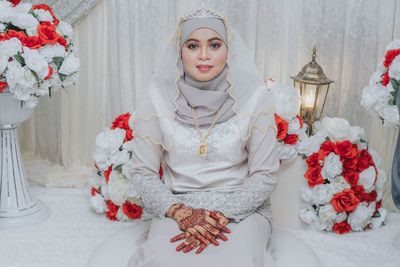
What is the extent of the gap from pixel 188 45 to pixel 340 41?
111 centimetres

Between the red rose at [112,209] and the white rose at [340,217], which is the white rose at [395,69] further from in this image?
the red rose at [112,209]

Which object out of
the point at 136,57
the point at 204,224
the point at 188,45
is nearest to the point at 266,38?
the point at 136,57

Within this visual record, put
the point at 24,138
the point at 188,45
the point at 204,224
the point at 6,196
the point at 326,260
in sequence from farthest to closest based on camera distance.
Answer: the point at 24,138, the point at 6,196, the point at 326,260, the point at 188,45, the point at 204,224

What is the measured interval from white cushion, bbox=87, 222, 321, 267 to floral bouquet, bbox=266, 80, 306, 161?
501 millimetres

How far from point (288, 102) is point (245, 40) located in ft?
2.05

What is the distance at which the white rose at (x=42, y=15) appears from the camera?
2.73 meters

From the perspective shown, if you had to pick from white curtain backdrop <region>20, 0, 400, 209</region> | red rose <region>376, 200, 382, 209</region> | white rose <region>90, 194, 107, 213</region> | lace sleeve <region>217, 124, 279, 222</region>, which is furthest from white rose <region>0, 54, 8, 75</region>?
red rose <region>376, 200, 382, 209</region>

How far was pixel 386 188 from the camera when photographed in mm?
3148

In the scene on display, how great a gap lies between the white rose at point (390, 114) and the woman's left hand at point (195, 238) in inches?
33.7

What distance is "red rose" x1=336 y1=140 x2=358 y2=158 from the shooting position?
2771 millimetres

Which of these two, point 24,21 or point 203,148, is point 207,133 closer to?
point 203,148

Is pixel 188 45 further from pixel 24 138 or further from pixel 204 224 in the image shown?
pixel 24 138

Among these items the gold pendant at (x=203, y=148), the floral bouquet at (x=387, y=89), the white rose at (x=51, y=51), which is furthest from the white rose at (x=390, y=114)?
the white rose at (x=51, y=51)

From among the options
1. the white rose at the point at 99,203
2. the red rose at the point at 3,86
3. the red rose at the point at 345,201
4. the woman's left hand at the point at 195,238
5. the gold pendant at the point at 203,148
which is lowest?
the white rose at the point at 99,203
